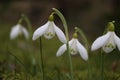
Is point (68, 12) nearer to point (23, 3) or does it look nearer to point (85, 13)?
point (85, 13)

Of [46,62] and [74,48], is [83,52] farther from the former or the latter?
[46,62]

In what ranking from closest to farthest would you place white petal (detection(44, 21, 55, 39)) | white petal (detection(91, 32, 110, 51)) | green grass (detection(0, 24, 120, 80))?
white petal (detection(91, 32, 110, 51))
white petal (detection(44, 21, 55, 39))
green grass (detection(0, 24, 120, 80))

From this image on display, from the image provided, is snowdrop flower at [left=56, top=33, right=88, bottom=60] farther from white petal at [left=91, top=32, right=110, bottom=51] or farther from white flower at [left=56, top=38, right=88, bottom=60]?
white petal at [left=91, top=32, right=110, bottom=51]

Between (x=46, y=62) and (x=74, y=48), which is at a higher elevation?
(x=74, y=48)

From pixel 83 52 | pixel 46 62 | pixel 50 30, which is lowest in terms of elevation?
pixel 46 62

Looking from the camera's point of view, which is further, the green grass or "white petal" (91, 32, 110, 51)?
the green grass

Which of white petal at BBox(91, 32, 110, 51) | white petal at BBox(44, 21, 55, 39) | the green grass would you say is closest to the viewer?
white petal at BBox(91, 32, 110, 51)

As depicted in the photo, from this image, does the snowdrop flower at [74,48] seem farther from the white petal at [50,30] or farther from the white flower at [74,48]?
the white petal at [50,30]

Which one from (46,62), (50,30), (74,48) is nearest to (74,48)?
(74,48)

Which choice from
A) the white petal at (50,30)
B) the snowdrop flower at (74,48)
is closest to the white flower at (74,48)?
the snowdrop flower at (74,48)

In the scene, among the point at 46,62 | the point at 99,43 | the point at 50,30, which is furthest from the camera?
the point at 46,62

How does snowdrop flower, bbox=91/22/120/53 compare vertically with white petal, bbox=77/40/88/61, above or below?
above


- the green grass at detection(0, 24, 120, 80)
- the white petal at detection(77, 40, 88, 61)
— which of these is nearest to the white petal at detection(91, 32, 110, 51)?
the white petal at detection(77, 40, 88, 61)

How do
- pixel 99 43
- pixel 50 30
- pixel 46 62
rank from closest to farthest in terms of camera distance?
pixel 99 43 → pixel 50 30 → pixel 46 62
